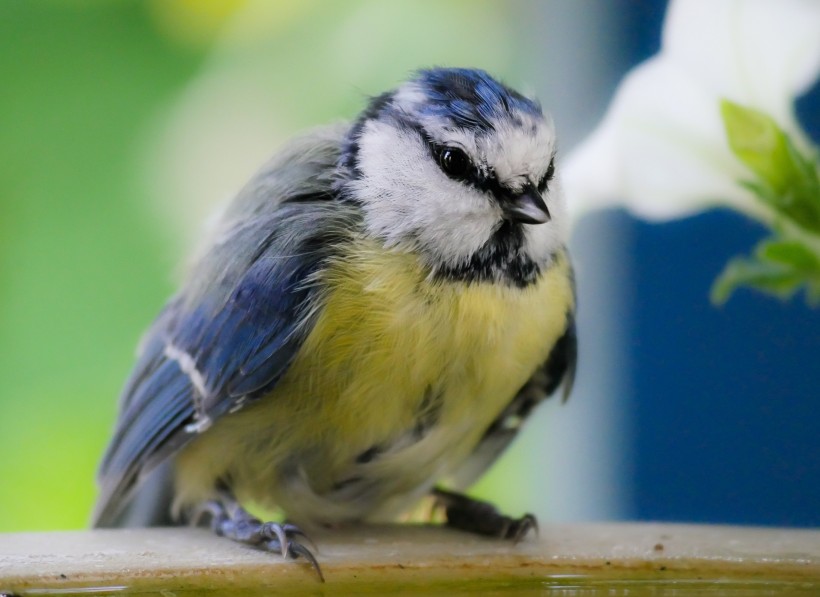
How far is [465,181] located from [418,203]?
48 millimetres

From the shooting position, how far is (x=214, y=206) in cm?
121

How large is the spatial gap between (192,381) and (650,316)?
763mm

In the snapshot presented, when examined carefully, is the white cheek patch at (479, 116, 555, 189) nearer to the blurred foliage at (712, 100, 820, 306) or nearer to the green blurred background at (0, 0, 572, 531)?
the blurred foliage at (712, 100, 820, 306)

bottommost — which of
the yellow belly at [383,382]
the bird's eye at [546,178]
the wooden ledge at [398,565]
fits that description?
the wooden ledge at [398,565]

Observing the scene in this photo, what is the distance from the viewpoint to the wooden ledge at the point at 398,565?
651mm

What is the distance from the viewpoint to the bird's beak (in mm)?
749

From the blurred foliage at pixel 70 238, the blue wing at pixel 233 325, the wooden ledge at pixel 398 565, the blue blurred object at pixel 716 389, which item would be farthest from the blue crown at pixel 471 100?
the blurred foliage at pixel 70 238

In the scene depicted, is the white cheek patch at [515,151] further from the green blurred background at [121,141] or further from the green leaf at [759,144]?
the green blurred background at [121,141]

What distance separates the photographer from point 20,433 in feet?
4.09

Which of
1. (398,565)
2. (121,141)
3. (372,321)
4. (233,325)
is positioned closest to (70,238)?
(121,141)

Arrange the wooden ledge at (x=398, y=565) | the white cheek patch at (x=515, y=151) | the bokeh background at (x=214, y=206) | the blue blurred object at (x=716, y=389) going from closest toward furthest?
the wooden ledge at (x=398, y=565) < the white cheek patch at (x=515, y=151) < the blue blurred object at (x=716, y=389) < the bokeh background at (x=214, y=206)

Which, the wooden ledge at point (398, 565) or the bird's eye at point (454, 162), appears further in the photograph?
the bird's eye at point (454, 162)

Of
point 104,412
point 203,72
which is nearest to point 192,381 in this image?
point 104,412

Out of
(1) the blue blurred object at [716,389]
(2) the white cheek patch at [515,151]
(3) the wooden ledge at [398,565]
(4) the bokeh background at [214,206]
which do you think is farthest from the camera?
(4) the bokeh background at [214,206]
